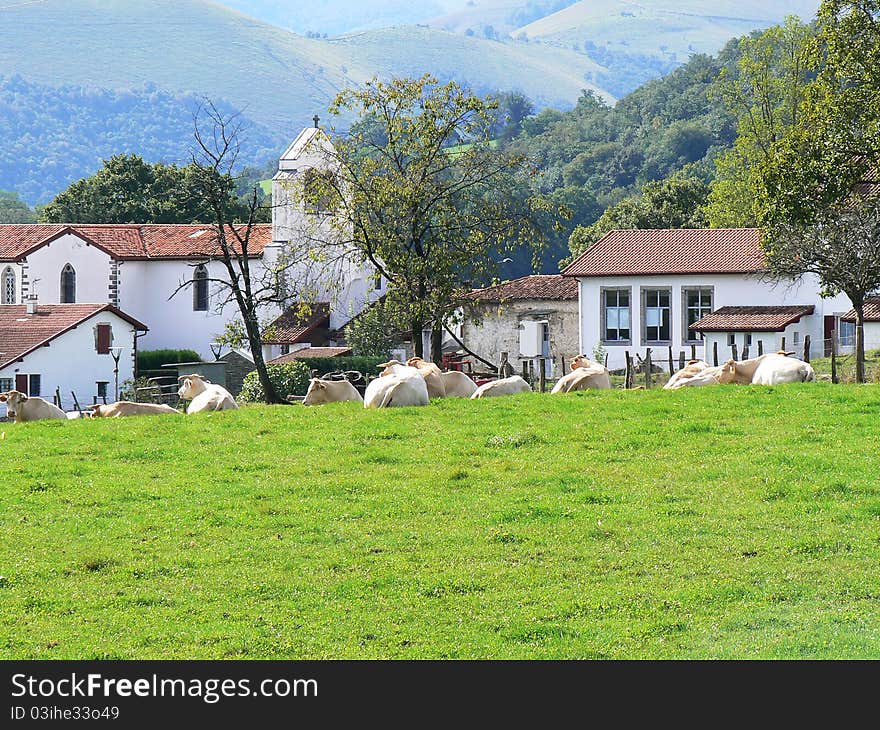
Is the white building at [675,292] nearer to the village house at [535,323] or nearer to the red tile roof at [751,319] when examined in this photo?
the red tile roof at [751,319]

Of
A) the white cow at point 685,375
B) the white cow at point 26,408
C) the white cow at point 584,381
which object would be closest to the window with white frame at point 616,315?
the white cow at point 685,375

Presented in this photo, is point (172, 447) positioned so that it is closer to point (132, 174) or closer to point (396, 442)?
point (396, 442)

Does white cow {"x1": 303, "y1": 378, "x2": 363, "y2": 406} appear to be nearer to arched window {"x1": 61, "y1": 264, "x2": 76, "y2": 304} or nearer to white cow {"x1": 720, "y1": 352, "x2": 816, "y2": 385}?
white cow {"x1": 720, "y1": 352, "x2": 816, "y2": 385}

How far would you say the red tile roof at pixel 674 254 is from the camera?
60.3 metres

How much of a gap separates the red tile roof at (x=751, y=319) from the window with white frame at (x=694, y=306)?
0.85 m

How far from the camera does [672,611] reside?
35.4 ft

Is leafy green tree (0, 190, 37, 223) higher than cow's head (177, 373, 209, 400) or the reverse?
higher

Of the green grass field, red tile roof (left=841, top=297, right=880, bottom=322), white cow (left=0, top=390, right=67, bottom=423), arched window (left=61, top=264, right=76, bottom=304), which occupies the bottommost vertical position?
the green grass field

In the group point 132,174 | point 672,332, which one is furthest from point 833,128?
point 132,174

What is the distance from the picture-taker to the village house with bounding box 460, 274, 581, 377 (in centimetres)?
6875

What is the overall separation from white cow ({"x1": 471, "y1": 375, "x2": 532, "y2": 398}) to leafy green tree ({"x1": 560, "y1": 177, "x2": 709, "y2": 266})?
5235 cm

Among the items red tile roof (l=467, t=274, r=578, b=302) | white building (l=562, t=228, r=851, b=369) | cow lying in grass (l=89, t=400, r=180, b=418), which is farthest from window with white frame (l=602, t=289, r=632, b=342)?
cow lying in grass (l=89, t=400, r=180, b=418)

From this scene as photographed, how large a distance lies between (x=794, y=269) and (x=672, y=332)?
56.2 feet

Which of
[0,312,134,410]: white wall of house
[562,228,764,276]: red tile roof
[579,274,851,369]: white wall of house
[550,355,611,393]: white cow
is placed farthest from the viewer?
[0,312,134,410]: white wall of house
